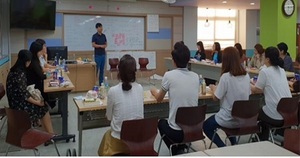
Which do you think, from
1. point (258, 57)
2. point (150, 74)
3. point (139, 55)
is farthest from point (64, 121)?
point (150, 74)

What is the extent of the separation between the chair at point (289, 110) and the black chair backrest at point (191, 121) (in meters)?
0.92

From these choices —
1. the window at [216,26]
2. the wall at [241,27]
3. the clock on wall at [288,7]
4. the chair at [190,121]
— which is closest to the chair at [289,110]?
the chair at [190,121]

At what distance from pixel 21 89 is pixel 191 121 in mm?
1859

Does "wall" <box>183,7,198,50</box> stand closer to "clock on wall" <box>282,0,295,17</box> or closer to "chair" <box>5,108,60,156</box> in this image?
"clock on wall" <box>282,0,295,17</box>

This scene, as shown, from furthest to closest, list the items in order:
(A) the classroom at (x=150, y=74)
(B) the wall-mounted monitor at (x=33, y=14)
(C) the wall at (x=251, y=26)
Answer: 1. (C) the wall at (x=251, y=26)
2. (B) the wall-mounted monitor at (x=33, y=14)
3. (A) the classroom at (x=150, y=74)

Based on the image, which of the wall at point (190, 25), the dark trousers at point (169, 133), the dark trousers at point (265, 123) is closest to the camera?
the dark trousers at point (169, 133)

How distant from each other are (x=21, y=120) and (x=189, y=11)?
852 centimetres

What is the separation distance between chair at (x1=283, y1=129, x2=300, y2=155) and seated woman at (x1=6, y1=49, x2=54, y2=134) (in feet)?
8.43

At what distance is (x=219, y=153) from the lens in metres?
1.83

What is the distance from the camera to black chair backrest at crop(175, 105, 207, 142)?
2.66m

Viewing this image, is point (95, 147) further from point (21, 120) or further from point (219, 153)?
point (219, 153)

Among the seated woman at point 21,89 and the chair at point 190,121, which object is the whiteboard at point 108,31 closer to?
the seated woman at point 21,89

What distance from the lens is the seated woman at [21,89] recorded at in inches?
128

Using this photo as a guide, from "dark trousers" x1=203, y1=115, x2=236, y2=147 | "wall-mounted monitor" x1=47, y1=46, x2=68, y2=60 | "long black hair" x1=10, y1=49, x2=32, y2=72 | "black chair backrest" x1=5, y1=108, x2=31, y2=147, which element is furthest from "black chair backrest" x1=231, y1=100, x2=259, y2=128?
"wall-mounted monitor" x1=47, y1=46, x2=68, y2=60
